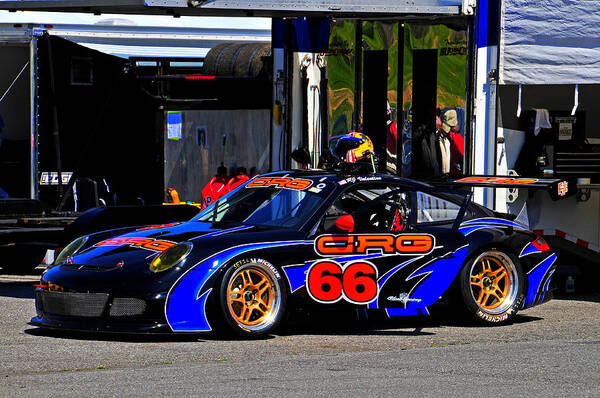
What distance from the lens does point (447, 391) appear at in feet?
21.0

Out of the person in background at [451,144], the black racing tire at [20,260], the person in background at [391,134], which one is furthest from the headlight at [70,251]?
the black racing tire at [20,260]

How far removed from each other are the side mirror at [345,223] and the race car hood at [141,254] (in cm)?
31

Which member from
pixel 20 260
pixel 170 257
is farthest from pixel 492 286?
pixel 20 260

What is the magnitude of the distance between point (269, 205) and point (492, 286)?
189 centimetres

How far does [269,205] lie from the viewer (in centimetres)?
921

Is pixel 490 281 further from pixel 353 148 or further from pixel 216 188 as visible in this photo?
pixel 216 188

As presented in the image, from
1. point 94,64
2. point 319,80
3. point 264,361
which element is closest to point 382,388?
point 264,361

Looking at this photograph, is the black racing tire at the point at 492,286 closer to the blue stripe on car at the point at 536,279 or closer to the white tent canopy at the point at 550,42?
the blue stripe on car at the point at 536,279

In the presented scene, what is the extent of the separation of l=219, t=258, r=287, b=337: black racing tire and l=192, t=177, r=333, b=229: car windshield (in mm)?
539

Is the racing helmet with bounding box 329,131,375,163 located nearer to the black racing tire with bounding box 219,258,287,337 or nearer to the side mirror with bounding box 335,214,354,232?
the side mirror with bounding box 335,214,354,232

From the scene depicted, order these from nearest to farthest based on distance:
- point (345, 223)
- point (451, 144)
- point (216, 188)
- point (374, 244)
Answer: point (345, 223), point (374, 244), point (451, 144), point (216, 188)

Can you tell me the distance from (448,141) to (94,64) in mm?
6448

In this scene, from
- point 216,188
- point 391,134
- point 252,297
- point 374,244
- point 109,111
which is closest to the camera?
point 252,297

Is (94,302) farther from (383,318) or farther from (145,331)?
(383,318)
